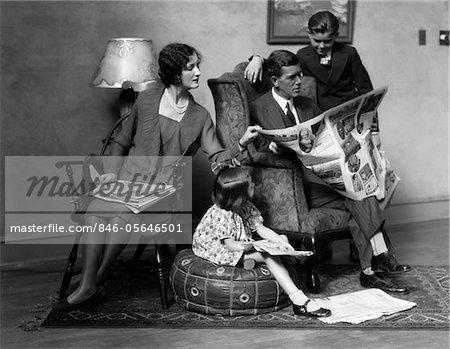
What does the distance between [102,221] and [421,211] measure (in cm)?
308

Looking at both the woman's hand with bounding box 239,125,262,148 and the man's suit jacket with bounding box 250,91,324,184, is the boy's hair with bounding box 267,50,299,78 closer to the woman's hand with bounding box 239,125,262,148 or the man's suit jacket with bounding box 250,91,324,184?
the man's suit jacket with bounding box 250,91,324,184

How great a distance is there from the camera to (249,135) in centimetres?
384

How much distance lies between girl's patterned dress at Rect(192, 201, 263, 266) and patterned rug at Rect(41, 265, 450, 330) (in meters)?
0.30

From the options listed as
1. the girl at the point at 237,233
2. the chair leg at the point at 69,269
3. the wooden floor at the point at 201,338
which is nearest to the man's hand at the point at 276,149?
the girl at the point at 237,233

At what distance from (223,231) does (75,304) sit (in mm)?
812

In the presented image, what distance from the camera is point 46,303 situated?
4.00 m

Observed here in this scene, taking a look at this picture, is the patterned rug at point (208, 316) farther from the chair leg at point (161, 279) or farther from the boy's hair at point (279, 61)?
the boy's hair at point (279, 61)

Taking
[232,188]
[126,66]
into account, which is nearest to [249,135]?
[232,188]

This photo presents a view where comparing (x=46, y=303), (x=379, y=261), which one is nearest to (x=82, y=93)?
(x=46, y=303)

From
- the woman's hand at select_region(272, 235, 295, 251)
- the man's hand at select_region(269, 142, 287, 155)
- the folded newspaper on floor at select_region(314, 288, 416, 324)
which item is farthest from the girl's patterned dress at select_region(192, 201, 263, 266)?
the folded newspaper on floor at select_region(314, 288, 416, 324)

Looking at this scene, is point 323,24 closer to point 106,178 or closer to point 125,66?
point 125,66

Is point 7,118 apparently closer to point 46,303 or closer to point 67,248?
point 67,248

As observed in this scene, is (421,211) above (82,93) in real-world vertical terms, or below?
below

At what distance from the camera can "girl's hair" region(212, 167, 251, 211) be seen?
3781mm
